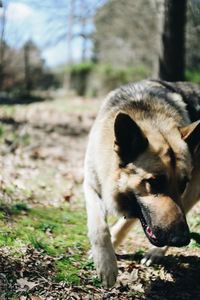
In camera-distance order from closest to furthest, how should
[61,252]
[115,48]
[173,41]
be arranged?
[61,252]
[173,41]
[115,48]

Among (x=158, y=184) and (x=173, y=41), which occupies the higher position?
(x=173, y=41)

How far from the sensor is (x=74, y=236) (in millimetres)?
3883

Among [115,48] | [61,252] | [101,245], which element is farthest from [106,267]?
[115,48]

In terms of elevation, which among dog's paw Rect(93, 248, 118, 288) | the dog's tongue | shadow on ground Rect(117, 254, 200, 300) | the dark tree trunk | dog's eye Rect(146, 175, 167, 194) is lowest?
shadow on ground Rect(117, 254, 200, 300)

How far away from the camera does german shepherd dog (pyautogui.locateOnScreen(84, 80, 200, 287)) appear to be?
283cm

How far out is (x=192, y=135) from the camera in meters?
3.12

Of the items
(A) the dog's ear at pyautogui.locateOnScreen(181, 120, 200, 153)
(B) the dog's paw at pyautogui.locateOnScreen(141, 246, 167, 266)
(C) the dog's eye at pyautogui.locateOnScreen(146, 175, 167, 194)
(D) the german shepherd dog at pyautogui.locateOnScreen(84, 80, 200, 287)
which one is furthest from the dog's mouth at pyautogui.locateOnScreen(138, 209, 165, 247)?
(A) the dog's ear at pyautogui.locateOnScreen(181, 120, 200, 153)

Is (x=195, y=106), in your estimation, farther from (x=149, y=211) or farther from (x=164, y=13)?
(x=164, y=13)

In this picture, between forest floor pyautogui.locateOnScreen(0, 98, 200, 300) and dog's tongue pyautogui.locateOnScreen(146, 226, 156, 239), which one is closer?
forest floor pyautogui.locateOnScreen(0, 98, 200, 300)

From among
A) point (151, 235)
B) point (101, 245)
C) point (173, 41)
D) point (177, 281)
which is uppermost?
point (173, 41)

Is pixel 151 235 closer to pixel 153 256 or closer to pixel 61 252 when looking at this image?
pixel 153 256

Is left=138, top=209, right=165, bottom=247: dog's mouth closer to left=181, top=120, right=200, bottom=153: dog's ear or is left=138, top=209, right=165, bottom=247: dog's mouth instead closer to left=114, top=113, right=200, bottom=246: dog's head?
left=114, top=113, right=200, bottom=246: dog's head

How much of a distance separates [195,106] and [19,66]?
13.1m

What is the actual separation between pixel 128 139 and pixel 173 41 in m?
5.09
